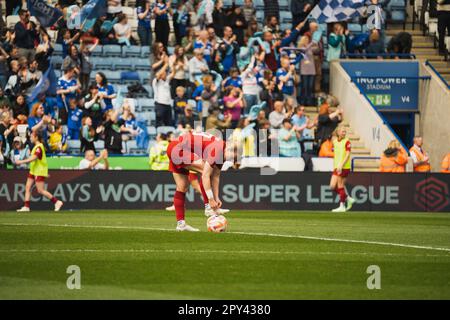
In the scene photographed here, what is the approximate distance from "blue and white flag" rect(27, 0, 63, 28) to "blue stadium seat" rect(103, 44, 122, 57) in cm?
222

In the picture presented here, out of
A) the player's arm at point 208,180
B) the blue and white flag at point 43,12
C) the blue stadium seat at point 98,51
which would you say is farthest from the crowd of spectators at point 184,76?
the player's arm at point 208,180

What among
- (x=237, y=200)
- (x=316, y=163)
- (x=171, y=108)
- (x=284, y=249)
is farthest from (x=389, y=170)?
(x=284, y=249)

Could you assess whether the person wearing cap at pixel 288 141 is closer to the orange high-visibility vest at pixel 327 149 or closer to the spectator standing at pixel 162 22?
the orange high-visibility vest at pixel 327 149

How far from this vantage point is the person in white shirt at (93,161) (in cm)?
2769

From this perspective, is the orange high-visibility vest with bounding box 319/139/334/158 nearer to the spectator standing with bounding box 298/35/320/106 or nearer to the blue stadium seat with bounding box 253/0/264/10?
the spectator standing with bounding box 298/35/320/106

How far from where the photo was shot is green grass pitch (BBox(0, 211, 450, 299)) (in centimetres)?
1030

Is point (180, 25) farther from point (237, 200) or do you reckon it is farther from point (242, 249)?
point (242, 249)

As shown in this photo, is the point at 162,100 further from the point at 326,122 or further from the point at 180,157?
the point at 180,157

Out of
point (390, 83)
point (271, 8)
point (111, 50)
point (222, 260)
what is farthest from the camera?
point (390, 83)

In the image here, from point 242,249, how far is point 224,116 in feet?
48.6

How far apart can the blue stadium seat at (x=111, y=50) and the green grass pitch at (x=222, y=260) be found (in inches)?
512

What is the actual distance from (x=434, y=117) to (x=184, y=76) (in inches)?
342

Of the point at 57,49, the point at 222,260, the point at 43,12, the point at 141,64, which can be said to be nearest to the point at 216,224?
the point at 222,260

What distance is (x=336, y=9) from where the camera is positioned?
103 feet
